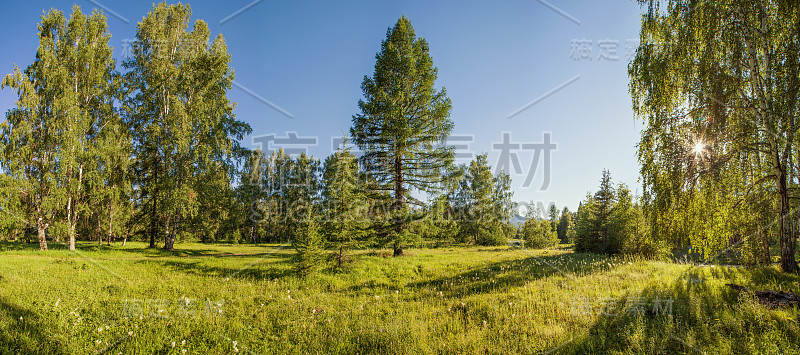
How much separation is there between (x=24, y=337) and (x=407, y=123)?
1391 centimetres

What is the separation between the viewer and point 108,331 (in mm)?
5449

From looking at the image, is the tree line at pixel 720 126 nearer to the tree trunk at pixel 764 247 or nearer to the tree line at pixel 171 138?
the tree trunk at pixel 764 247

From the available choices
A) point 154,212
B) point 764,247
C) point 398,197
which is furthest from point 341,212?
point 154,212

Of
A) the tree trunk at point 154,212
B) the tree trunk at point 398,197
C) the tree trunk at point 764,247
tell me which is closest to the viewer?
the tree trunk at point 764,247

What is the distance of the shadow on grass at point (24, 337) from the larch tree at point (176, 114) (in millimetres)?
13896

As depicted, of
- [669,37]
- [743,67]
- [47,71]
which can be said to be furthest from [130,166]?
[743,67]

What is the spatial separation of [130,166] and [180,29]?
10601 mm

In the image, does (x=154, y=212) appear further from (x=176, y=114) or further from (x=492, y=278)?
(x=492, y=278)

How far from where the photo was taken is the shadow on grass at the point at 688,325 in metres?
4.43

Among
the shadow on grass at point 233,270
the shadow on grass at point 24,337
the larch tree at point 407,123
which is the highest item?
the larch tree at point 407,123

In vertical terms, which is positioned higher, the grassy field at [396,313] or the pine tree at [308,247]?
the pine tree at [308,247]

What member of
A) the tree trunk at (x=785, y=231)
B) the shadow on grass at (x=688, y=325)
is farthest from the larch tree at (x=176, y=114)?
the tree trunk at (x=785, y=231)

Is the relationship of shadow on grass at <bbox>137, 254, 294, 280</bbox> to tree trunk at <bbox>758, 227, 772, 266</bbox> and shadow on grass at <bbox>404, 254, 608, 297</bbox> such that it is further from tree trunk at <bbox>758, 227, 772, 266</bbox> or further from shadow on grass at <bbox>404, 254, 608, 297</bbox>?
tree trunk at <bbox>758, 227, 772, 266</bbox>

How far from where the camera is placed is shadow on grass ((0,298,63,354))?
468 centimetres
